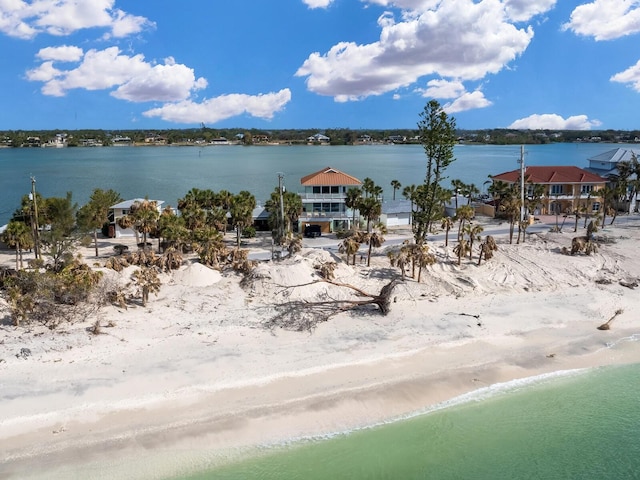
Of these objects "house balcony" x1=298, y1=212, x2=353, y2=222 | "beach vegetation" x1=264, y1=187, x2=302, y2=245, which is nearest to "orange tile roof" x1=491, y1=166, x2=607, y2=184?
"house balcony" x1=298, y1=212, x2=353, y2=222

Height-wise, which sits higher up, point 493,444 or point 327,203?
point 327,203

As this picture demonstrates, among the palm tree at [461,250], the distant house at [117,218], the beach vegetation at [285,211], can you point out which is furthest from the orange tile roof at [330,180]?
the distant house at [117,218]

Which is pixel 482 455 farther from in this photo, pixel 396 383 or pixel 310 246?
pixel 310 246

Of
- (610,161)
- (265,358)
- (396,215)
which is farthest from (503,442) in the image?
(610,161)

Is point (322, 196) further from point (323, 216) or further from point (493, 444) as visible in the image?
point (493, 444)

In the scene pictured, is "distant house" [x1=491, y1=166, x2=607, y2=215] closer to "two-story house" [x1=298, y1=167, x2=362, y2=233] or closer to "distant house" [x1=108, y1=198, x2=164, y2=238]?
"two-story house" [x1=298, y1=167, x2=362, y2=233]

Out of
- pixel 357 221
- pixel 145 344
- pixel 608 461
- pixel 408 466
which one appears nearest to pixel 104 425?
pixel 145 344

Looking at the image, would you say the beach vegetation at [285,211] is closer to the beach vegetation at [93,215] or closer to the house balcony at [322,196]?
the house balcony at [322,196]
